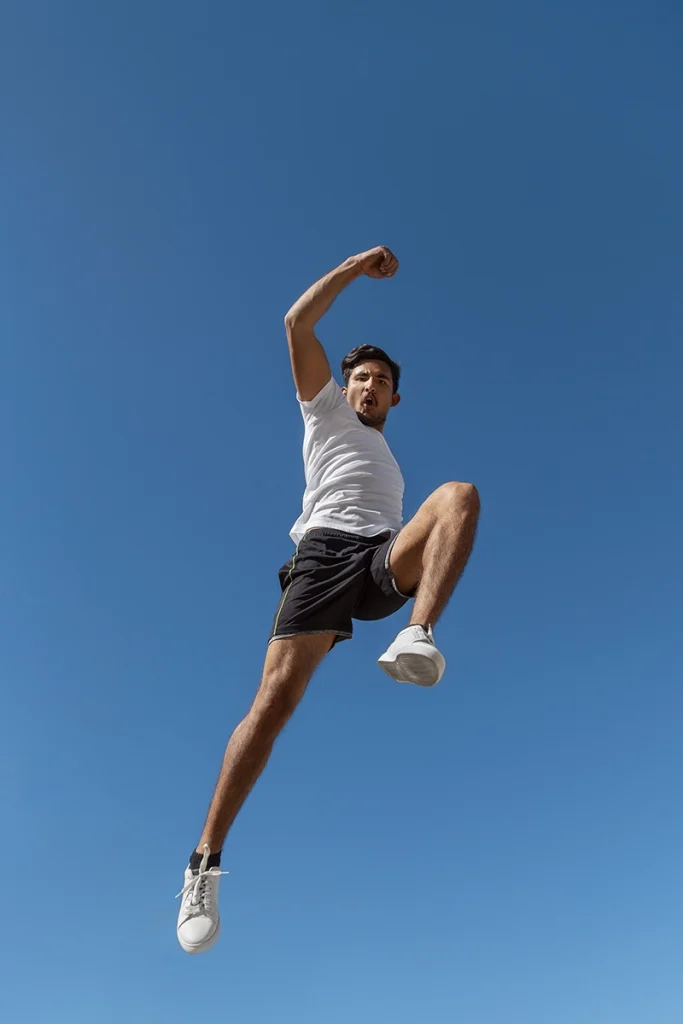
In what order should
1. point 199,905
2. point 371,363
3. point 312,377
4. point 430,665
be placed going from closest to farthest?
point 430,665
point 199,905
point 312,377
point 371,363

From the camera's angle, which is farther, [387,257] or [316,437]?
[316,437]

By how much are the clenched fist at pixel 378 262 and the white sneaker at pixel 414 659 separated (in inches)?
89.2

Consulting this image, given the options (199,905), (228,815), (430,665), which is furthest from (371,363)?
(199,905)

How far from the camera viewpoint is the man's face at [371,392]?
5.23 m

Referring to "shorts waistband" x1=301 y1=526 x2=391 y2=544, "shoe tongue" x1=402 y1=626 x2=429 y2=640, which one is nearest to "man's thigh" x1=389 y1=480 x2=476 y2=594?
"shorts waistband" x1=301 y1=526 x2=391 y2=544

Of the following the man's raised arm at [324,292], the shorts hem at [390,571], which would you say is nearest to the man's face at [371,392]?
the man's raised arm at [324,292]

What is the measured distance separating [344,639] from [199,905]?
1.57m

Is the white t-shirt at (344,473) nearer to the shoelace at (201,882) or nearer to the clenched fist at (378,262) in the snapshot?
the clenched fist at (378,262)

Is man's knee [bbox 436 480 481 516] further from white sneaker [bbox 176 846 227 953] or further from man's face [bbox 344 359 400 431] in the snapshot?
white sneaker [bbox 176 846 227 953]

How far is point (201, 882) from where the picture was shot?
389 cm

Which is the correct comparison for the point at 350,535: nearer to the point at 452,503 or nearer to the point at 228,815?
the point at 452,503

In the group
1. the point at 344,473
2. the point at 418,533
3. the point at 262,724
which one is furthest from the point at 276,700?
the point at 344,473

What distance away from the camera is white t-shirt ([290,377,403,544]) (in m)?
4.71

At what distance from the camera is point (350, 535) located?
462cm
